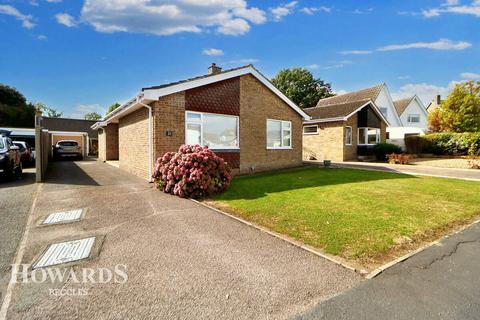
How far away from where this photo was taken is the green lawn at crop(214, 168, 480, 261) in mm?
4246

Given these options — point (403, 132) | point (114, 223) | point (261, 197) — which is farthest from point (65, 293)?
point (403, 132)

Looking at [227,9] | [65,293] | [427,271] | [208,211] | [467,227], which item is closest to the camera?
[65,293]

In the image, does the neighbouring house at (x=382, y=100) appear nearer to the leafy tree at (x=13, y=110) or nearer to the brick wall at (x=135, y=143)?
the brick wall at (x=135, y=143)

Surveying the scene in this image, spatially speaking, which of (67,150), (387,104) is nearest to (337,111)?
(387,104)

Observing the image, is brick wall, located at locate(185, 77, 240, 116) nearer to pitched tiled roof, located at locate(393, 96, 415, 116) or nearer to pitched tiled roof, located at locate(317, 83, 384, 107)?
pitched tiled roof, located at locate(317, 83, 384, 107)

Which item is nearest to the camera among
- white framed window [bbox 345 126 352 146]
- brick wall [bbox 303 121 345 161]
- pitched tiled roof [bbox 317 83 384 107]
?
brick wall [bbox 303 121 345 161]

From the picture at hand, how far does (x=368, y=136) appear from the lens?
22859 mm

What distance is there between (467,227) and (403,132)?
27380 millimetres

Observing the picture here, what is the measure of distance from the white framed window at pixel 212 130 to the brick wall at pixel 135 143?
180 cm

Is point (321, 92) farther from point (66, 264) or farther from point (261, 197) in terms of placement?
point (66, 264)

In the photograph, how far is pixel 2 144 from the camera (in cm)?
1010

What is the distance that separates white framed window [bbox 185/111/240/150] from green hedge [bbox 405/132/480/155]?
62.8 feet

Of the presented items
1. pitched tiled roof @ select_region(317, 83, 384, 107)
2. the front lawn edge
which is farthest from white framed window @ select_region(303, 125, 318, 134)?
the front lawn edge

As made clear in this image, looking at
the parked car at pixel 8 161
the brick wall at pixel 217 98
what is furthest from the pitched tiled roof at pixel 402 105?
the parked car at pixel 8 161
